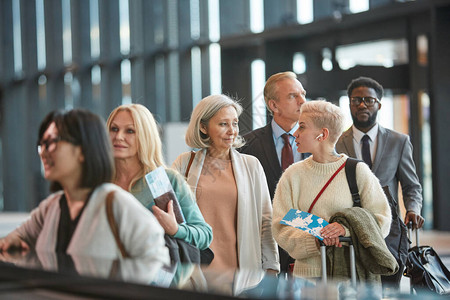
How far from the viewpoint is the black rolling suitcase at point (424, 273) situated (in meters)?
4.46

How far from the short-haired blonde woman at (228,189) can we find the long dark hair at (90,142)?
6.07 ft

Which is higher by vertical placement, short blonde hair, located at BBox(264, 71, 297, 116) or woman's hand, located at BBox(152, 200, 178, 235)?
short blonde hair, located at BBox(264, 71, 297, 116)

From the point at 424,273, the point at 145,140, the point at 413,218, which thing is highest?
the point at 145,140

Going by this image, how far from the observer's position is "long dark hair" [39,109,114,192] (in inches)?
89.6

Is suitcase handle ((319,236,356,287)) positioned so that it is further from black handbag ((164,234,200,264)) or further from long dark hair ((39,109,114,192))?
long dark hair ((39,109,114,192))

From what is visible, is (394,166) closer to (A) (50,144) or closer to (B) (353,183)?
(B) (353,183)

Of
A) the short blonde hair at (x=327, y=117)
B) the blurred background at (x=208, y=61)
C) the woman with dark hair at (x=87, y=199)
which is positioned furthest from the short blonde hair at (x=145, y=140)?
the blurred background at (x=208, y=61)

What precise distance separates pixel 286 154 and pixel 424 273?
1178mm

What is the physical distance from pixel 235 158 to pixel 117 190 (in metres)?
1.96

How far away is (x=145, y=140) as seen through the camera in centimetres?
341

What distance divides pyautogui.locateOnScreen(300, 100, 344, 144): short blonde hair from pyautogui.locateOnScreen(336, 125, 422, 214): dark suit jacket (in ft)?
2.43

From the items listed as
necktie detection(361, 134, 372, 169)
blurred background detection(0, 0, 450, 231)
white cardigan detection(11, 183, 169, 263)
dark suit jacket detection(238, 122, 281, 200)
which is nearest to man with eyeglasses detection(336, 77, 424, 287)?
necktie detection(361, 134, 372, 169)

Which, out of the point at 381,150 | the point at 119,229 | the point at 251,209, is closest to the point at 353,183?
the point at 251,209

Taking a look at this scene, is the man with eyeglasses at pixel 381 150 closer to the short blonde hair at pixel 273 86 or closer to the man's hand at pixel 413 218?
the man's hand at pixel 413 218
